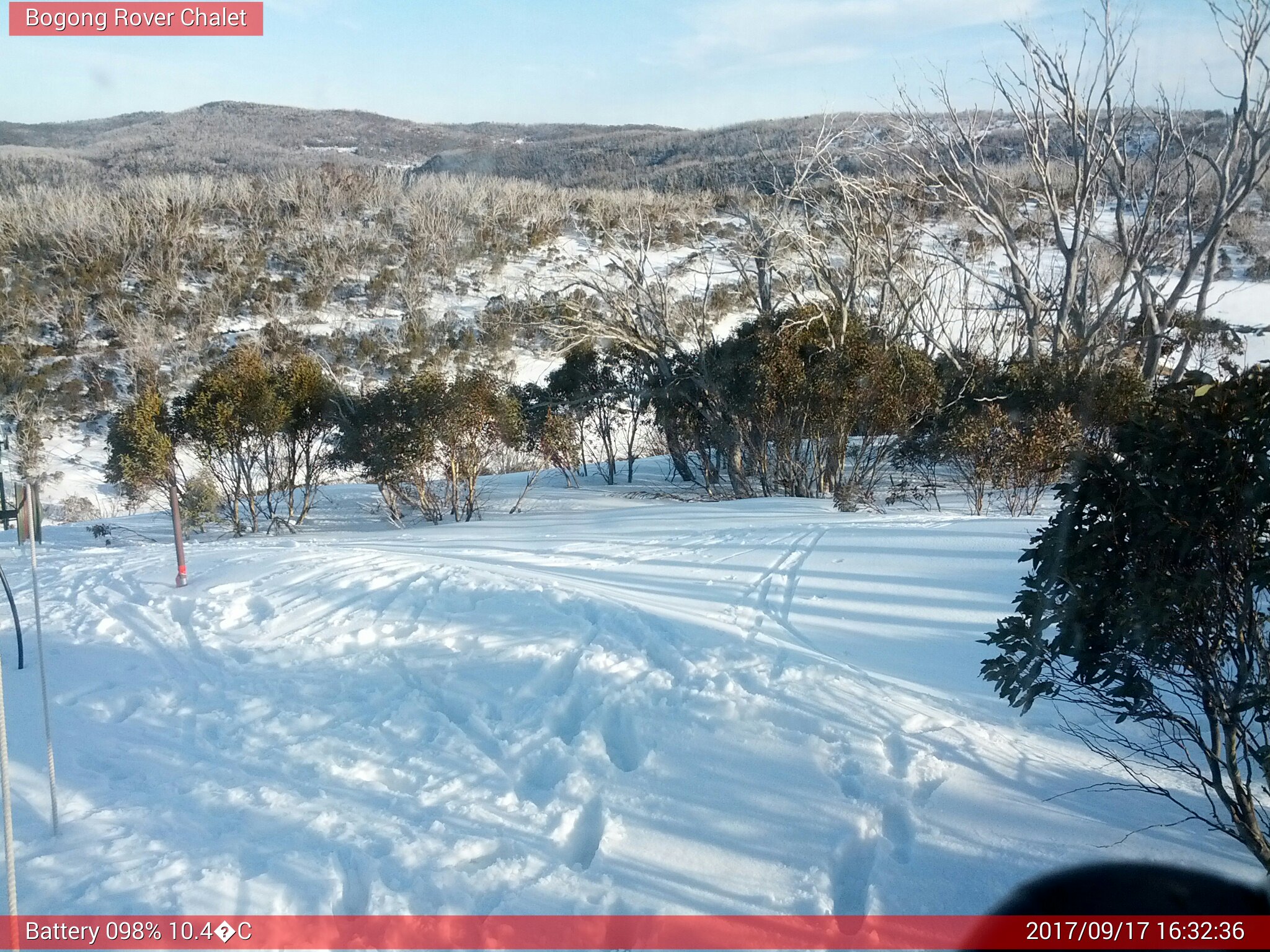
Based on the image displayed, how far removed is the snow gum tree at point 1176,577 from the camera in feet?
8.21

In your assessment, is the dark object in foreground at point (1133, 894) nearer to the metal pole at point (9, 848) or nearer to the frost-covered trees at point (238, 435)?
the metal pole at point (9, 848)

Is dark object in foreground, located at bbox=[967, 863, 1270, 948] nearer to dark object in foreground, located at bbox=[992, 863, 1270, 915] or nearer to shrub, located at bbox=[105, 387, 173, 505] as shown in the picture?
dark object in foreground, located at bbox=[992, 863, 1270, 915]

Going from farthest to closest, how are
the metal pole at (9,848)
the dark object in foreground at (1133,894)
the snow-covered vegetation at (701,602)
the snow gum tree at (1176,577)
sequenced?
the snow-covered vegetation at (701,602) → the dark object in foreground at (1133,894) → the metal pole at (9,848) → the snow gum tree at (1176,577)

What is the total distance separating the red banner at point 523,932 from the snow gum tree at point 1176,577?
0.79m

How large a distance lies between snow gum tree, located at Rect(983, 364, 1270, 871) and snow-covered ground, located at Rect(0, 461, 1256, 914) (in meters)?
0.64

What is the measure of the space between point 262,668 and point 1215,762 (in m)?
5.12

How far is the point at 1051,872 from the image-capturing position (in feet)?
10.3

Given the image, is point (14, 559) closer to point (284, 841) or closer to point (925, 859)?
point (284, 841)

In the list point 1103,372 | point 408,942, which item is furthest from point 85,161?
point 408,942

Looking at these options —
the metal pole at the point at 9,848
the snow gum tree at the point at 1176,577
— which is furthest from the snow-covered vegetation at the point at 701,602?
the metal pole at the point at 9,848

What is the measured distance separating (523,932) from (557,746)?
1.25 metres

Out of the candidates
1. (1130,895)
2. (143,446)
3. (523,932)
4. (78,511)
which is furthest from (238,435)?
(1130,895)

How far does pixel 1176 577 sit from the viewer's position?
2590mm

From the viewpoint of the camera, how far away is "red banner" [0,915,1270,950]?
291 cm
